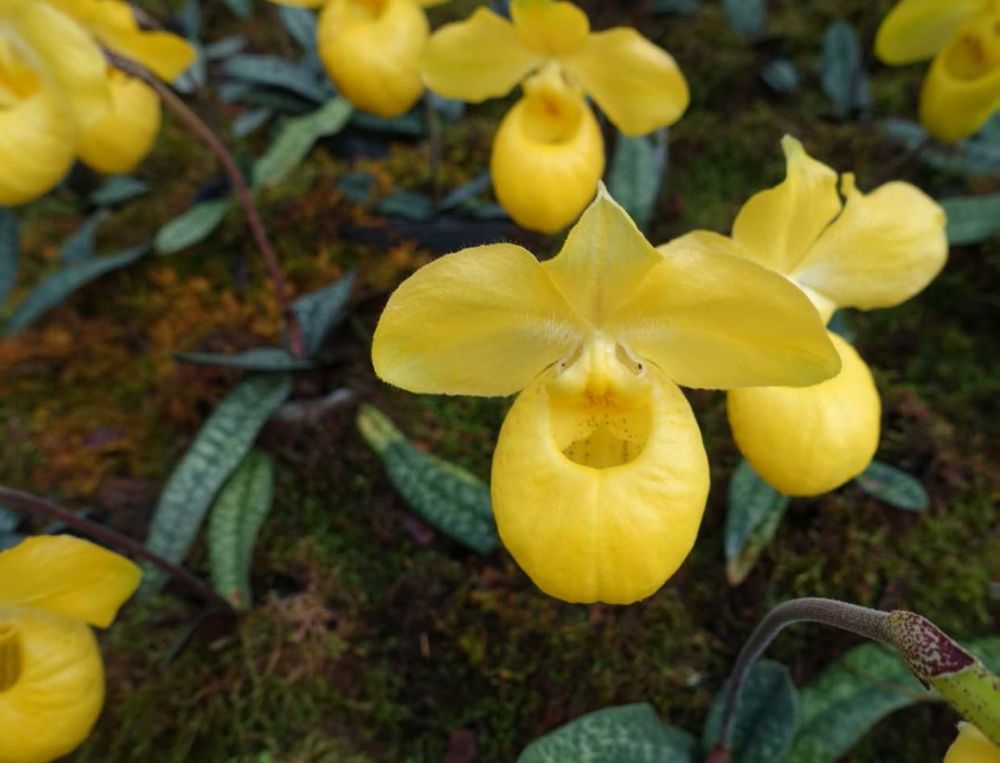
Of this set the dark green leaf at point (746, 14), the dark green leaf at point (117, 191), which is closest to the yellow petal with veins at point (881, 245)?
the dark green leaf at point (746, 14)

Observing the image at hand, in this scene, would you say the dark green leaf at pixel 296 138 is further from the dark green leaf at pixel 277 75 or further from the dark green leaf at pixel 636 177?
the dark green leaf at pixel 636 177

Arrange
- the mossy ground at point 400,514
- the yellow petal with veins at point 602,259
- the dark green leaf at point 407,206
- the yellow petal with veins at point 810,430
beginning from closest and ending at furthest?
the yellow petal with veins at point 602,259
the yellow petal with veins at point 810,430
the mossy ground at point 400,514
the dark green leaf at point 407,206

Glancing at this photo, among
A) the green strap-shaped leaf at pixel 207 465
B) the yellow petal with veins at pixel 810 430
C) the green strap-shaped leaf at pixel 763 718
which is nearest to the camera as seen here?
the yellow petal with veins at pixel 810 430

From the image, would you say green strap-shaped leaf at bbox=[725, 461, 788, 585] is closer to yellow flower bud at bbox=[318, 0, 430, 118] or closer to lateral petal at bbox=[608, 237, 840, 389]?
lateral petal at bbox=[608, 237, 840, 389]

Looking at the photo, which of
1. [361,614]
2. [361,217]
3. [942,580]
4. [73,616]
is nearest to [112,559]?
[73,616]

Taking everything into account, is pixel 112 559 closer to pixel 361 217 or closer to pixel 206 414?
pixel 206 414

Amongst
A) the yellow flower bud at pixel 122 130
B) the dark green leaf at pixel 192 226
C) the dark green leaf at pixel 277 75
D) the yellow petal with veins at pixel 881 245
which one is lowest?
the dark green leaf at pixel 192 226

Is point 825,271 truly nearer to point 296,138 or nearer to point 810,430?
point 810,430
